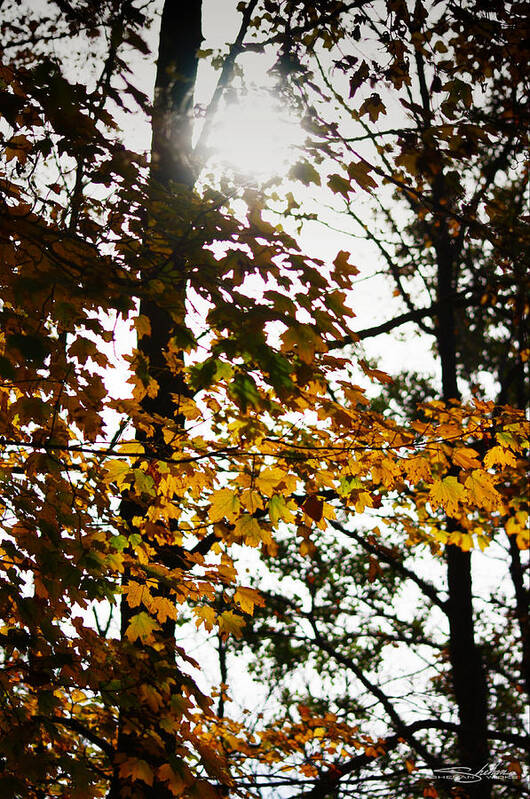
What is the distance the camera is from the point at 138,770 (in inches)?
99.0

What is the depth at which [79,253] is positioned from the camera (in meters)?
2.40

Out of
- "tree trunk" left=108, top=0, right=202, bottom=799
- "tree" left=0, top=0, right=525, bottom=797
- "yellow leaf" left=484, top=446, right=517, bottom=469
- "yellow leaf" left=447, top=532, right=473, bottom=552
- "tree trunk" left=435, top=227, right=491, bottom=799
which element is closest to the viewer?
"tree" left=0, top=0, right=525, bottom=797

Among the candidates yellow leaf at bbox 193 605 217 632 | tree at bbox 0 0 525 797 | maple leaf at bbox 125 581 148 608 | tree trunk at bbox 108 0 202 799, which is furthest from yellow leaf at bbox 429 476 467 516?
tree trunk at bbox 108 0 202 799

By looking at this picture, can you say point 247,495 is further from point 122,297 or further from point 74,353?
point 122,297

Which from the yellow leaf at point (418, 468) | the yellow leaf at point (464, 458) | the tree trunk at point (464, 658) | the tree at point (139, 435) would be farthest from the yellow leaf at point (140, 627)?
→ the tree trunk at point (464, 658)

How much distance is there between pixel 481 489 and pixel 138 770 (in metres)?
2.26

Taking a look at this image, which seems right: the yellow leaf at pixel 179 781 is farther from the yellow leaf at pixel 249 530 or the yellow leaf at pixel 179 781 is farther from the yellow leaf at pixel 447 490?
the yellow leaf at pixel 447 490

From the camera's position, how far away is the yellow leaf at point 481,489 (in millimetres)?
3111

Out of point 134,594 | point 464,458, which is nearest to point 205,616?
point 134,594

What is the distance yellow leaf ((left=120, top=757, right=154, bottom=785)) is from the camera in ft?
8.18

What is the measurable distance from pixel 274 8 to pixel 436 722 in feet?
22.3

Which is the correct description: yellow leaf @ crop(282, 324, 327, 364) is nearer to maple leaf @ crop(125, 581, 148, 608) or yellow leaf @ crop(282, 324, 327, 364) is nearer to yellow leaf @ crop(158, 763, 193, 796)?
maple leaf @ crop(125, 581, 148, 608)

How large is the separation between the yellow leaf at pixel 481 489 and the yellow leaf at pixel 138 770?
2.17 metres

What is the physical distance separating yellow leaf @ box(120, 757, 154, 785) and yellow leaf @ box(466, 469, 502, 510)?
7.12 feet
